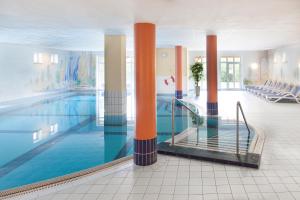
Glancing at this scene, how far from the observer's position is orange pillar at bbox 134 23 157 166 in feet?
14.2

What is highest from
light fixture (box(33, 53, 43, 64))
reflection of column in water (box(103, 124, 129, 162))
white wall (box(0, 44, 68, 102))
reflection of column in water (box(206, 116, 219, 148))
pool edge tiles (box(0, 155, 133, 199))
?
light fixture (box(33, 53, 43, 64))

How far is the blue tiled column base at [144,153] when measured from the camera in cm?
441

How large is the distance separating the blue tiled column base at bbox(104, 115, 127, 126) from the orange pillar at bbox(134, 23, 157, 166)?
13.0 feet

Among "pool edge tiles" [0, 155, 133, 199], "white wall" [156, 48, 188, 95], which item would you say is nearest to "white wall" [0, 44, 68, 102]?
"white wall" [156, 48, 188, 95]

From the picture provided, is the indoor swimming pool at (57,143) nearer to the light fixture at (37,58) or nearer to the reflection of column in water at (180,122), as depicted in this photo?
the reflection of column in water at (180,122)

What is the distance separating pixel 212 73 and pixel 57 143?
5.30 m

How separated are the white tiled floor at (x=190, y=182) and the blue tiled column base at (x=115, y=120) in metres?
3.75

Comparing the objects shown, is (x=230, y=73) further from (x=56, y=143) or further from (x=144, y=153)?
(x=144, y=153)

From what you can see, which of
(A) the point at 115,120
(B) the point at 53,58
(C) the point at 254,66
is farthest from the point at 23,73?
(C) the point at 254,66

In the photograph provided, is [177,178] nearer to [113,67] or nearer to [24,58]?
[113,67]

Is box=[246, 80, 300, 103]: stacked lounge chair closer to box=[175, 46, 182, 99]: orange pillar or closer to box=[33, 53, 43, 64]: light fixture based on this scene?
box=[175, 46, 182, 99]: orange pillar

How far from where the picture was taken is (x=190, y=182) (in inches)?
144

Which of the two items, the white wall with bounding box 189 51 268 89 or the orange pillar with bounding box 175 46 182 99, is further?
the white wall with bounding box 189 51 268 89

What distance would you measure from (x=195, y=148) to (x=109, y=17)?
2919 mm
